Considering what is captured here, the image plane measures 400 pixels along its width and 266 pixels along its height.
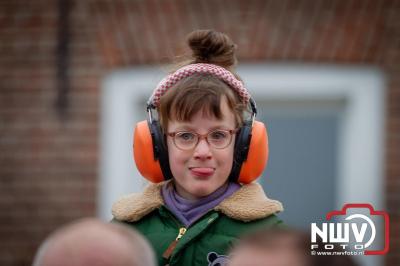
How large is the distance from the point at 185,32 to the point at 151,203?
3.17 metres

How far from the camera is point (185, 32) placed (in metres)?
6.02

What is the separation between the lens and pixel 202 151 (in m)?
2.83

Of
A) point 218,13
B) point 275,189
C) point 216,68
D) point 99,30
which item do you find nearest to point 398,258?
point 275,189

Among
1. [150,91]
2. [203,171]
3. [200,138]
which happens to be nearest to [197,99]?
[200,138]

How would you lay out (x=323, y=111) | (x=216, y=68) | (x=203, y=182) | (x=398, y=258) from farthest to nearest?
(x=323, y=111) < (x=398, y=258) < (x=216, y=68) < (x=203, y=182)

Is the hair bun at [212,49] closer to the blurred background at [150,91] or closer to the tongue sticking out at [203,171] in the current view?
the tongue sticking out at [203,171]

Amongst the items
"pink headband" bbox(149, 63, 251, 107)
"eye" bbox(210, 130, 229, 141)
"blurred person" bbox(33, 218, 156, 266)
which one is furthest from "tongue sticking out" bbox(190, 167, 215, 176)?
"blurred person" bbox(33, 218, 156, 266)

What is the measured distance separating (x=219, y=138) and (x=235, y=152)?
9 cm

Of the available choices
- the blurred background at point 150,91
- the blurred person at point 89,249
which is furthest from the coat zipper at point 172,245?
the blurred background at point 150,91

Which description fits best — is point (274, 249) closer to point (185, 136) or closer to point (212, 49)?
point (185, 136)

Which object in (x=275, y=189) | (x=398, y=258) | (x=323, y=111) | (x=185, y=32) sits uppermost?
(x=185, y=32)

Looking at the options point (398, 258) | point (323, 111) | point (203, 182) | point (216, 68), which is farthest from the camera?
point (323, 111)

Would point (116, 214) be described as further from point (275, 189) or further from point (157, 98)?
point (275, 189)

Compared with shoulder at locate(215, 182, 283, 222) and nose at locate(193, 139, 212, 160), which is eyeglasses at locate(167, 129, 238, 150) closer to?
nose at locate(193, 139, 212, 160)
